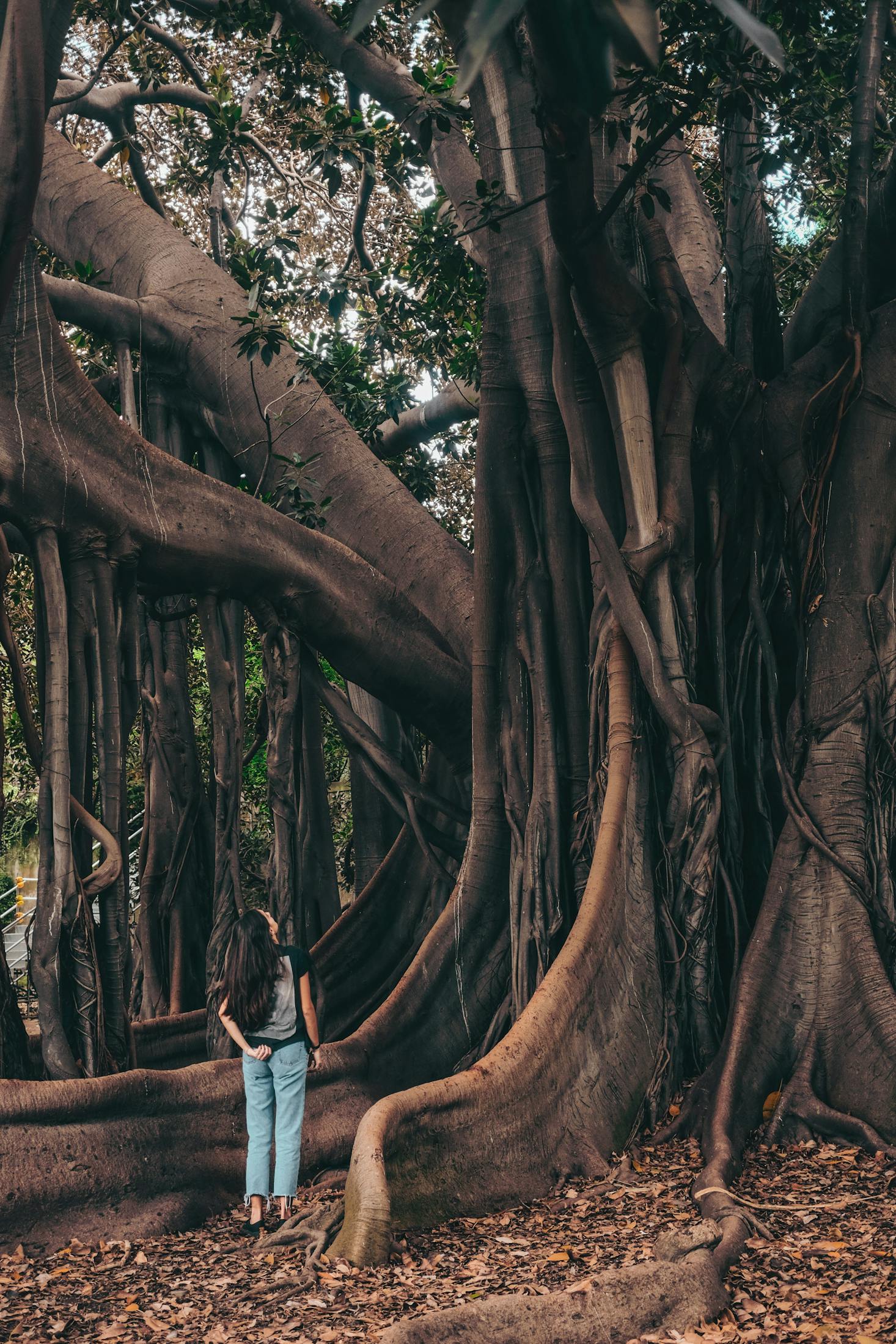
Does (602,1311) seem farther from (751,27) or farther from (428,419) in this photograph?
(428,419)

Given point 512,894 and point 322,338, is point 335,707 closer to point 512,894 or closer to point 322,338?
point 512,894

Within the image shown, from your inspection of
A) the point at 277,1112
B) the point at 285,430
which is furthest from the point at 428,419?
the point at 277,1112

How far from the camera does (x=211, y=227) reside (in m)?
8.20

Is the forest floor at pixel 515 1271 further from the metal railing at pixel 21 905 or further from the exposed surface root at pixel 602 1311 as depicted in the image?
the metal railing at pixel 21 905

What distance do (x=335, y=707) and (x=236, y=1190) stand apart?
2.42 meters

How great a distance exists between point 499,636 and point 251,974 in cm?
209

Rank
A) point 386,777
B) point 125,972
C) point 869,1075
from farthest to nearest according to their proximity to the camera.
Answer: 1. point 386,777
2. point 125,972
3. point 869,1075

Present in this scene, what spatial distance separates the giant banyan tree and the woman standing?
258mm

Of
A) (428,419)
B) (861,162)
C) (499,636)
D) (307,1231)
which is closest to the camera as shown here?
(307,1231)

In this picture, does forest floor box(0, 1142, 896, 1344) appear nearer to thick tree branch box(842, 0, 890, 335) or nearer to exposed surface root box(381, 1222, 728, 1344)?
exposed surface root box(381, 1222, 728, 1344)

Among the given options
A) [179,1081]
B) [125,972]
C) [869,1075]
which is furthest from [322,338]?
[869,1075]

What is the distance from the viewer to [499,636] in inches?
220

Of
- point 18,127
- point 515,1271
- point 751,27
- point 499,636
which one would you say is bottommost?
point 515,1271

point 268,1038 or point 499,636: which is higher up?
point 499,636
